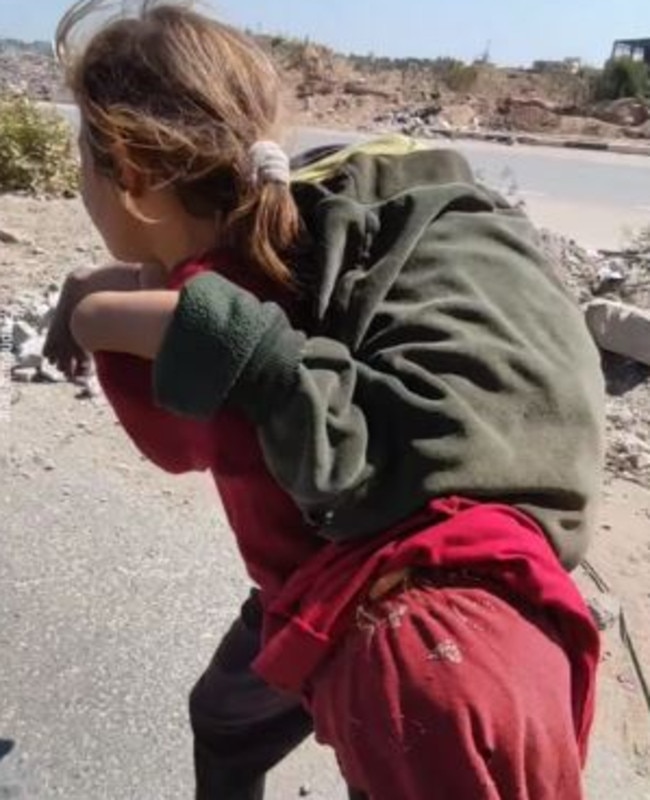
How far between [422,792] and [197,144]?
2.41 feet

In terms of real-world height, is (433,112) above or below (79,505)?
below

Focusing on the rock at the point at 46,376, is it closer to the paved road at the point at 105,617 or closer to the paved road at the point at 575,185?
the paved road at the point at 105,617

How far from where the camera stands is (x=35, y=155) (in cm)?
773

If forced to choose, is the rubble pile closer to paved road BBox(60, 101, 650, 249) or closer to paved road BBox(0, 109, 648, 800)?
paved road BBox(0, 109, 648, 800)

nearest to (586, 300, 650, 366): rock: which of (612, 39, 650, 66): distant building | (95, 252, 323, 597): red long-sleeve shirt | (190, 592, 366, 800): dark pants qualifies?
(190, 592, 366, 800): dark pants

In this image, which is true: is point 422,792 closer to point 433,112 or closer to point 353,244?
point 353,244

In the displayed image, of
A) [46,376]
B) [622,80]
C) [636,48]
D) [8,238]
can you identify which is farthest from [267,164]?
[636,48]

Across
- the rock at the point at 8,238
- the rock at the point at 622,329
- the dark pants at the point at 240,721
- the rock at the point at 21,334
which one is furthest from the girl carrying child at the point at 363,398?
the rock at the point at 8,238

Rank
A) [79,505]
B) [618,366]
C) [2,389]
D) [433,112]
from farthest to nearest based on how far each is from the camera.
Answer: [433,112] → [618,366] → [2,389] → [79,505]

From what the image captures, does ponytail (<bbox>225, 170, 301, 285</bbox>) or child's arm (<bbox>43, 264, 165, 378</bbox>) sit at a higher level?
ponytail (<bbox>225, 170, 301, 285</bbox>)

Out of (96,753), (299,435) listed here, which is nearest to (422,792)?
(299,435)

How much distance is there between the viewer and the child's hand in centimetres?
166

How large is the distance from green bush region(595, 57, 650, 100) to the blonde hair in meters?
32.3

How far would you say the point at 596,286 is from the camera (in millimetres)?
5832
